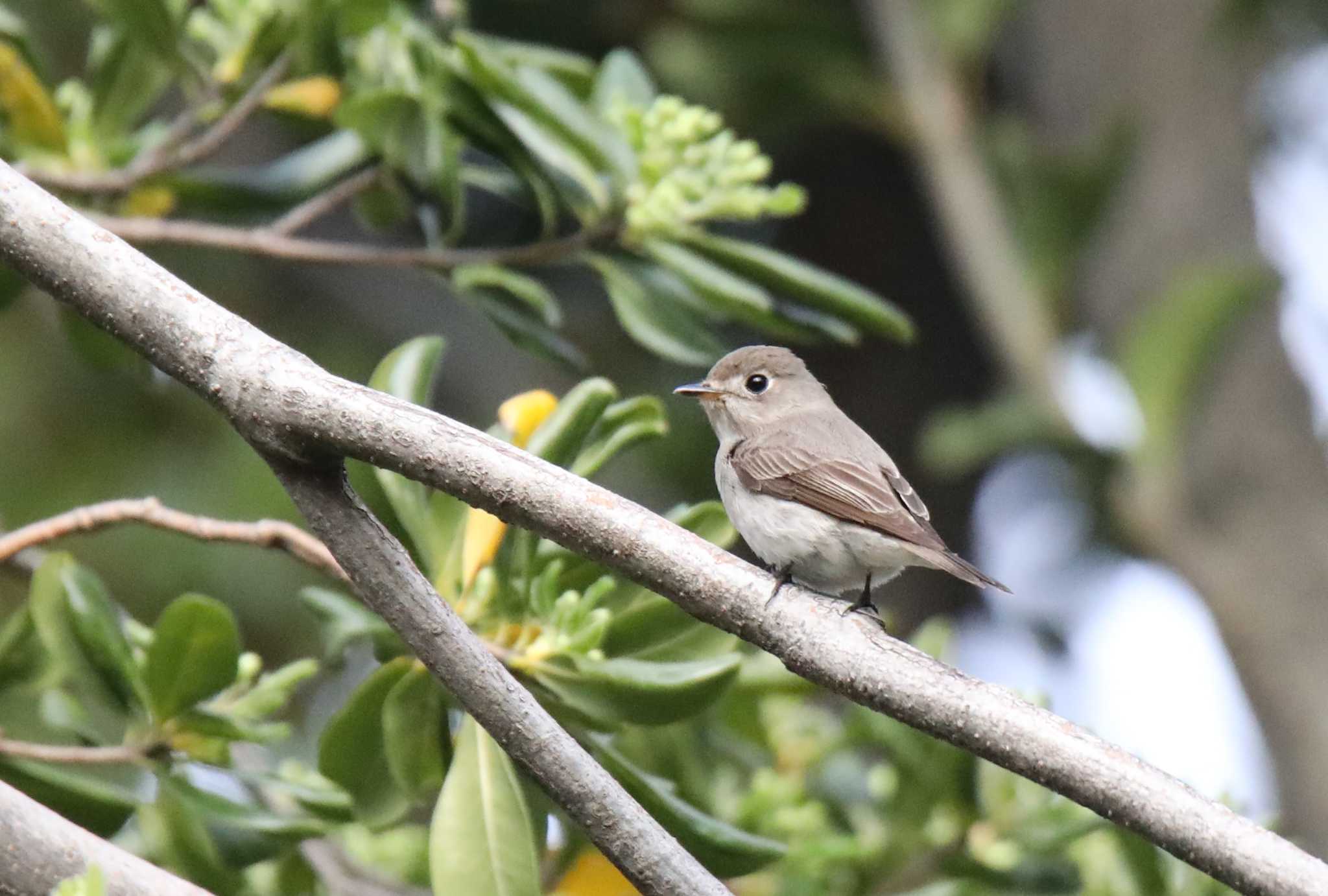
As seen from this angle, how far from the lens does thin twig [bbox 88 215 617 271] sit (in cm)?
294

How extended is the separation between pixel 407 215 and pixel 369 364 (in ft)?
8.48

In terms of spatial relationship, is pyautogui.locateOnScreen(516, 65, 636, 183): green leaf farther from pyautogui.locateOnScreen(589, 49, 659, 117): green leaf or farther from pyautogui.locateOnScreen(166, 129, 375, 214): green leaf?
pyautogui.locateOnScreen(166, 129, 375, 214): green leaf

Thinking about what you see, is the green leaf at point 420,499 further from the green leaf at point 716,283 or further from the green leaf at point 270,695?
the green leaf at point 716,283

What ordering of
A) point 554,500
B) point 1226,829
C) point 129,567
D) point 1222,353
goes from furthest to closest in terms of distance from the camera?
point 129,567, point 1222,353, point 554,500, point 1226,829

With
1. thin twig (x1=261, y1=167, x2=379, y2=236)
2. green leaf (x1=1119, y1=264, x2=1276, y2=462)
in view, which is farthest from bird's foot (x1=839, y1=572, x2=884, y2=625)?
green leaf (x1=1119, y1=264, x2=1276, y2=462)

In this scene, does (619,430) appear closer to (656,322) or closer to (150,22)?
(656,322)

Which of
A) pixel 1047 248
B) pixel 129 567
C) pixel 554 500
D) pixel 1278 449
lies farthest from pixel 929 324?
pixel 554 500

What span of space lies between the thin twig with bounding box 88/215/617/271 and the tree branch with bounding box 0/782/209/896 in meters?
1.38

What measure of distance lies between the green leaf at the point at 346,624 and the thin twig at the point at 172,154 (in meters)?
0.99

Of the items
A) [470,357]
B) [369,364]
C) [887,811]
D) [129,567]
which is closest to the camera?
[887,811]

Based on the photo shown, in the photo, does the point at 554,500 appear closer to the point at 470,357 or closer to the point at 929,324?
the point at 470,357

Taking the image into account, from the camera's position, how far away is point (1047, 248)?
17.5 feet

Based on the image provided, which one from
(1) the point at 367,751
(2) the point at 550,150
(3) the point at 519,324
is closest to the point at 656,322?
(3) the point at 519,324

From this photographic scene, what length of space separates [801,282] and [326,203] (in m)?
1.03
